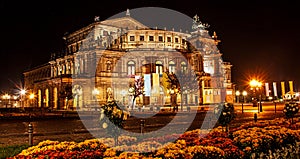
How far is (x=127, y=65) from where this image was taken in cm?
6900

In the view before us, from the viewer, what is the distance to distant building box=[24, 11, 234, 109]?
201 ft

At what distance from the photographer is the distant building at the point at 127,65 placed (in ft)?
201

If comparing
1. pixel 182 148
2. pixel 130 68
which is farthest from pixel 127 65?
pixel 182 148

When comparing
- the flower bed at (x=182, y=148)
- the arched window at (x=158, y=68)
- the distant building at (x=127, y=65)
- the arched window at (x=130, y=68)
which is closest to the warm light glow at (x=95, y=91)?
the distant building at (x=127, y=65)

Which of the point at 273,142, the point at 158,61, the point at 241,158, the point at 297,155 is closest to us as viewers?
the point at 297,155

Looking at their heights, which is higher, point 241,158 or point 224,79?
point 224,79

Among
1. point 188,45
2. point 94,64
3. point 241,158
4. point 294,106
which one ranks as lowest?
point 241,158

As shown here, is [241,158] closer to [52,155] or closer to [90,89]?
[52,155]

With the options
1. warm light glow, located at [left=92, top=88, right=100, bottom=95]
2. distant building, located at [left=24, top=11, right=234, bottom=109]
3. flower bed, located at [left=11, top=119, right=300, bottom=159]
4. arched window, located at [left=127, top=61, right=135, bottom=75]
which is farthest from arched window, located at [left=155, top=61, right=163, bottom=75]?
flower bed, located at [left=11, top=119, right=300, bottom=159]

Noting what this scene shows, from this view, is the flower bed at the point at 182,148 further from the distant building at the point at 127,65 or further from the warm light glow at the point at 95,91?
the warm light glow at the point at 95,91

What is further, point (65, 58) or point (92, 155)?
point (65, 58)

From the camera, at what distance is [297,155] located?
7488mm

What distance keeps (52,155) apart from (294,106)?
42.7ft

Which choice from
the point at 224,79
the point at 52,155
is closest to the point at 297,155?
the point at 52,155
